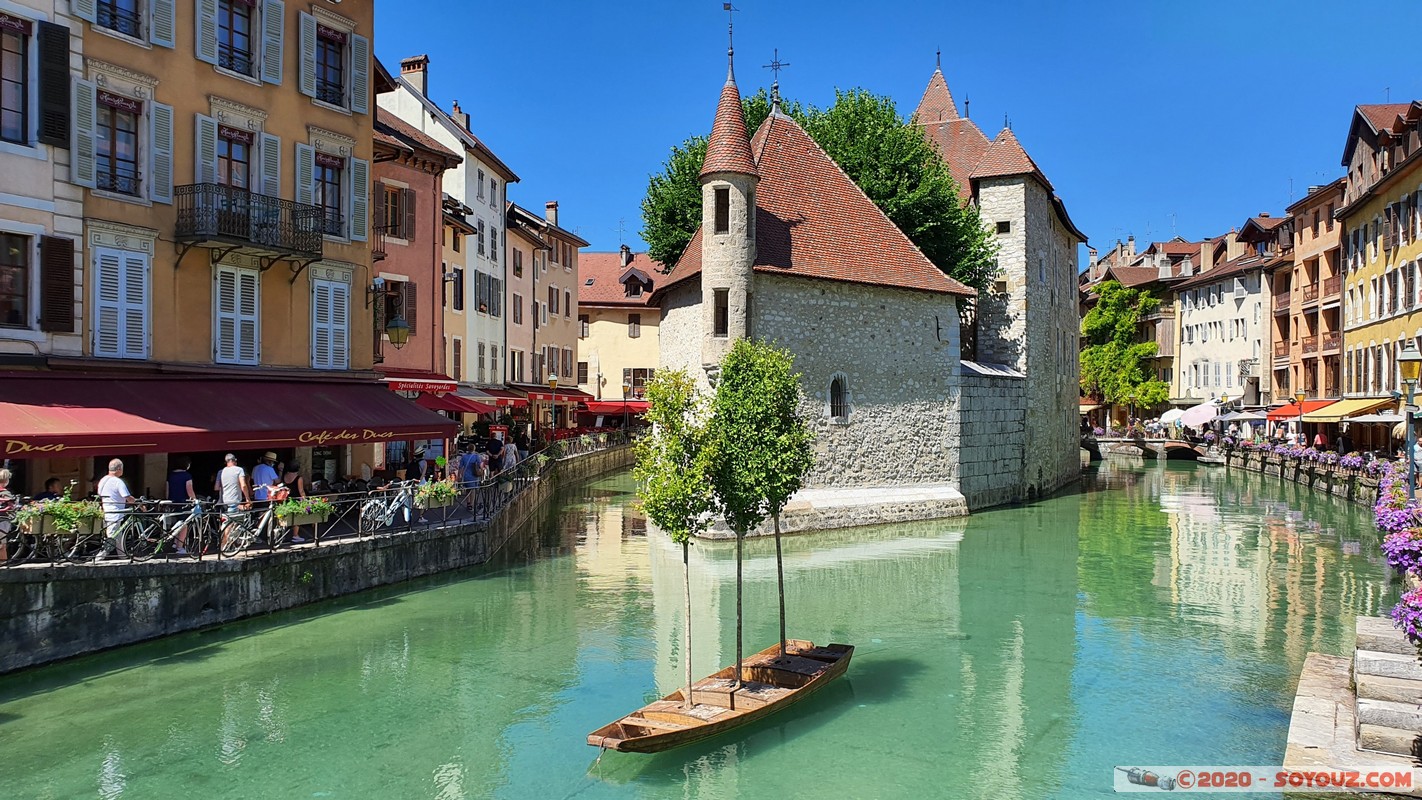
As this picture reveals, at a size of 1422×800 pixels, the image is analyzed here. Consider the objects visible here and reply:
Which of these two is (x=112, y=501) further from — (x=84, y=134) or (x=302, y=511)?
(x=84, y=134)

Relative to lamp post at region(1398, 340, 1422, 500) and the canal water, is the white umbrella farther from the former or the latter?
lamp post at region(1398, 340, 1422, 500)

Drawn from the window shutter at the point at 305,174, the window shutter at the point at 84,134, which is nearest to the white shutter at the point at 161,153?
the window shutter at the point at 84,134

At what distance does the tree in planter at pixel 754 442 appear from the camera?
12.3 m

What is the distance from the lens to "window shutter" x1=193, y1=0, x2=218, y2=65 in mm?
18062

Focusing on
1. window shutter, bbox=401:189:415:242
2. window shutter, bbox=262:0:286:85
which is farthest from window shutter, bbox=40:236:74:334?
window shutter, bbox=401:189:415:242

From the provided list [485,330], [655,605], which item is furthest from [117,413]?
[485,330]

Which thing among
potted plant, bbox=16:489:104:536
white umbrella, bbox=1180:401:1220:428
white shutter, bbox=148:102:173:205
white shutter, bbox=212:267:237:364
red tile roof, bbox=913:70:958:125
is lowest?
potted plant, bbox=16:489:104:536

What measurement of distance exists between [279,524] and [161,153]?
6.66 m

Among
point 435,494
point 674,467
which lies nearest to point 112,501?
point 435,494

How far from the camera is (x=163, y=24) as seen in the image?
Result: 17469mm

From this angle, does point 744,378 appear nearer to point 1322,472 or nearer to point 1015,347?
point 1015,347

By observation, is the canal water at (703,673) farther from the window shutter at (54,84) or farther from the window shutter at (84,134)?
the window shutter at (54,84)

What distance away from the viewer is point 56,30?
52.1 feet

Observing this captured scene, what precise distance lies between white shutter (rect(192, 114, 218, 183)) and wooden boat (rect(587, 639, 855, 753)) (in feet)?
41.9
